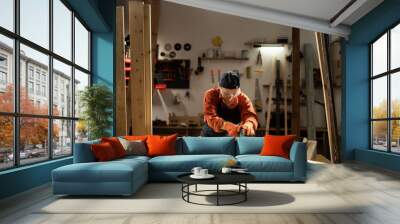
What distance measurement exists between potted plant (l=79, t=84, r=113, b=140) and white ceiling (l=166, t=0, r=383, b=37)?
225 centimetres

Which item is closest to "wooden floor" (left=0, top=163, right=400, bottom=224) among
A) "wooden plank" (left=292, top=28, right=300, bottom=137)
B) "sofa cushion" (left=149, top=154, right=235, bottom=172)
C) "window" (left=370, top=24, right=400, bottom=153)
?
"sofa cushion" (left=149, top=154, right=235, bottom=172)

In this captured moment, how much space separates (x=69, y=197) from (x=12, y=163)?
0.98 m

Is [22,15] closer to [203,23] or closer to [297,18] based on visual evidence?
[297,18]

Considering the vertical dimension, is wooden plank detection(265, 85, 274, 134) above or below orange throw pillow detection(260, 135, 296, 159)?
above

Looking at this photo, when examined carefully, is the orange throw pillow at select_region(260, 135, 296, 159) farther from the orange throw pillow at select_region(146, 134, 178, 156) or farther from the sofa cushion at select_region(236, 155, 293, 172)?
the orange throw pillow at select_region(146, 134, 178, 156)

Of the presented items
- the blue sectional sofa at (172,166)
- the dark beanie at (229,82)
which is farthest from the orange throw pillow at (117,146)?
the dark beanie at (229,82)

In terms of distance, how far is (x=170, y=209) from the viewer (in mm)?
4035

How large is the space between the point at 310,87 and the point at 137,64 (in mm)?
5294

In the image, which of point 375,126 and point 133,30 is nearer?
point 133,30

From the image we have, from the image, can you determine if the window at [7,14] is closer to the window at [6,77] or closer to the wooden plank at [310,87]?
the window at [6,77]

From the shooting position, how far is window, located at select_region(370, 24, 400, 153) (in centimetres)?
790

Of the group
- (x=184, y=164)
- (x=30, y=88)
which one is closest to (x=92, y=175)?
(x=184, y=164)

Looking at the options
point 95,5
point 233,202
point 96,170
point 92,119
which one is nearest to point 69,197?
point 96,170

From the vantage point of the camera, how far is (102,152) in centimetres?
539
